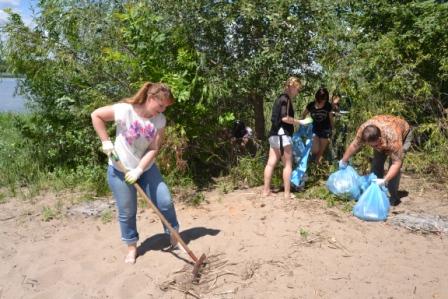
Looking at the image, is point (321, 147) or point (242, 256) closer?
point (242, 256)

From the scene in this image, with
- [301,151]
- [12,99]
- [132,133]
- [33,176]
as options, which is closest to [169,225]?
[132,133]

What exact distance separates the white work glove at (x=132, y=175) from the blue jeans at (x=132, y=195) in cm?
10

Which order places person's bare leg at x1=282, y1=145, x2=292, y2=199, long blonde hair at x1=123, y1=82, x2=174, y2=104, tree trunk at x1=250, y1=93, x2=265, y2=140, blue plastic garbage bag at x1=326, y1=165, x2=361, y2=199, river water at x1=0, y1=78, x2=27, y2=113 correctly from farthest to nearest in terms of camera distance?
river water at x1=0, y1=78, x2=27, y2=113, tree trunk at x1=250, y1=93, x2=265, y2=140, person's bare leg at x1=282, y1=145, x2=292, y2=199, blue plastic garbage bag at x1=326, y1=165, x2=361, y2=199, long blonde hair at x1=123, y1=82, x2=174, y2=104

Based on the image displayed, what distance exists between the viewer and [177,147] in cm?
518

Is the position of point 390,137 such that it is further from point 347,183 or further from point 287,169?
point 287,169

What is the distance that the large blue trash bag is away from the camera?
5.01 meters

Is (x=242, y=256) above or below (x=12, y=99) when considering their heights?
below

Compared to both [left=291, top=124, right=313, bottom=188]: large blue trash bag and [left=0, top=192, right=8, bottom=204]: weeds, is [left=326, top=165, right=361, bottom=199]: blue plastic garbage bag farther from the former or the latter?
[left=0, top=192, right=8, bottom=204]: weeds

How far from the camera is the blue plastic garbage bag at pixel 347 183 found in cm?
459

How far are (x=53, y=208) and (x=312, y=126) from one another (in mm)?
3240

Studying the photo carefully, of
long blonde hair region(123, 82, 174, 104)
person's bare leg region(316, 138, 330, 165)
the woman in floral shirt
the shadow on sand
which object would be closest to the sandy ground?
the shadow on sand

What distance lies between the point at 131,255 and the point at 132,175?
0.82 m

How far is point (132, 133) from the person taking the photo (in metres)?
3.30

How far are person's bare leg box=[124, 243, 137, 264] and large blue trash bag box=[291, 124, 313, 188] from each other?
81.6 inches
